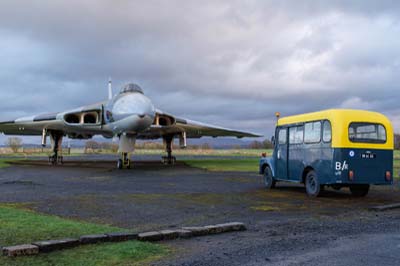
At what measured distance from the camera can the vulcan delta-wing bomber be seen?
24562 millimetres

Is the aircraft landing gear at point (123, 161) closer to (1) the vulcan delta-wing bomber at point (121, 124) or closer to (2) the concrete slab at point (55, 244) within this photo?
(1) the vulcan delta-wing bomber at point (121, 124)

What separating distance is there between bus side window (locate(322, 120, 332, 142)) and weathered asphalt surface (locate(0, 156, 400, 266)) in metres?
1.81

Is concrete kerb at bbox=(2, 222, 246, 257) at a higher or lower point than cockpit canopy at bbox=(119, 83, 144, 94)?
lower

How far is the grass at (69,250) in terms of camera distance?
19.4 feet

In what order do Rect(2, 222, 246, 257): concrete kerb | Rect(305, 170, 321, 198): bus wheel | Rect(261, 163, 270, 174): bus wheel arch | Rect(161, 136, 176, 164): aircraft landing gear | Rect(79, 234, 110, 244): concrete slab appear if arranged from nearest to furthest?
1. Rect(2, 222, 246, 257): concrete kerb
2. Rect(79, 234, 110, 244): concrete slab
3. Rect(305, 170, 321, 198): bus wheel
4. Rect(261, 163, 270, 174): bus wheel arch
5. Rect(161, 136, 176, 164): aircraft landing gear

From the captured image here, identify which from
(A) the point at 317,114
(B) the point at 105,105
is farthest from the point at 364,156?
(B) the point at 105,105

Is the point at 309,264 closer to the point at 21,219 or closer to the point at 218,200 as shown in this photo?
the point at 21,219

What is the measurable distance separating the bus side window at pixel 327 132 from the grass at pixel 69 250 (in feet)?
25.4

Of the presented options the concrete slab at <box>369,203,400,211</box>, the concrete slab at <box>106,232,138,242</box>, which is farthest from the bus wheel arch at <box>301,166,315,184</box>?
Result: the concrete slab at <box>106,232,138,242</box>

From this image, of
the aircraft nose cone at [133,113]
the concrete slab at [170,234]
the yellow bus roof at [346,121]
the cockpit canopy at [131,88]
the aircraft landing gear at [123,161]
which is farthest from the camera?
the cockpit canopy at [131,88]

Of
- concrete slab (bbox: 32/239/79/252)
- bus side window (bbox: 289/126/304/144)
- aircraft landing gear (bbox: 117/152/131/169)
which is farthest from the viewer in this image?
aircraft landing gear (bbox: 117/152/131/169)

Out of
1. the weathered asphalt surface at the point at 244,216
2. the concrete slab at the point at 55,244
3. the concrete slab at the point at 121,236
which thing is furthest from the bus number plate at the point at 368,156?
the concrete slab at the point at 55,244

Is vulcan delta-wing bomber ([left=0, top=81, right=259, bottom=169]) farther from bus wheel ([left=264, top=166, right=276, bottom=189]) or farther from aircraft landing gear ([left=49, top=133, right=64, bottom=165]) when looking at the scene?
bus wheel ([left=264, top=166, right=276, bottom=189])

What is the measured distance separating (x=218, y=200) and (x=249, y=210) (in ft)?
6.24
